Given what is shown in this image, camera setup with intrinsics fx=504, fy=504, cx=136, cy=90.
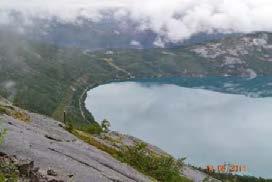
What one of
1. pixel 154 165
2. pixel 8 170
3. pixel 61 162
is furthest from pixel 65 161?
pixel 154 165

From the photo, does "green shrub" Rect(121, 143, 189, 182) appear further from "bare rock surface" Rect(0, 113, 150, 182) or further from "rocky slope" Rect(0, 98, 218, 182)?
"rocky slope" Rect(0, 98, 218, 182)

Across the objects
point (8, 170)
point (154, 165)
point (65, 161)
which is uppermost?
point (154, 165)

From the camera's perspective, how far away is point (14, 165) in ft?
82.9

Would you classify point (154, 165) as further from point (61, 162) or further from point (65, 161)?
point (61, 162)

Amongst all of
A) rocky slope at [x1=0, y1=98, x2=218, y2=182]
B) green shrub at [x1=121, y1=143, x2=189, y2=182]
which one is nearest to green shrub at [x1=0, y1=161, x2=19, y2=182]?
rocky slope at [x1=0, y1=98, x2=218, y2=182]

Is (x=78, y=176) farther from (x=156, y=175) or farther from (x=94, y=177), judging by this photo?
(x=156, y=175)

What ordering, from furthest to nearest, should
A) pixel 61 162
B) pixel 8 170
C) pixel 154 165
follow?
pixel 154 165, pixel 61 162, pixel 8 170

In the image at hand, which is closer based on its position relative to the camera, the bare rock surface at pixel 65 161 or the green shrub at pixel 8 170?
the green shrub at pixel 8 170

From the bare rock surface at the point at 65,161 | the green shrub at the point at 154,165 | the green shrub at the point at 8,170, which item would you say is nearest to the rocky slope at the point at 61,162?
the bare rock surface at the point at 65,161

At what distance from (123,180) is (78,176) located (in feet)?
17.9

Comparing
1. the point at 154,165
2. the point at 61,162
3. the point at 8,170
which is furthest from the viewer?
the point at 154,165

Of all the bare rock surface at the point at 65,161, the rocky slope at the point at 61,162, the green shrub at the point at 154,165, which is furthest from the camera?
the green shrub at the point at 154,165

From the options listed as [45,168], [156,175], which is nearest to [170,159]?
[156,175]

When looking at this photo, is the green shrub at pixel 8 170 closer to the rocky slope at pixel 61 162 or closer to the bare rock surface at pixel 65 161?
the rocky slope at pixel 61 162
